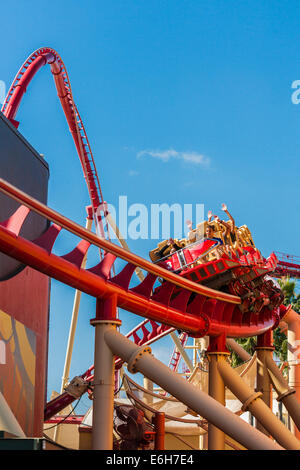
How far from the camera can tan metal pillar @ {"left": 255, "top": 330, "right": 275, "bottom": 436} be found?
51.1ft

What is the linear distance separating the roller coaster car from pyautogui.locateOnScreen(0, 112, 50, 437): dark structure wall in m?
2.57

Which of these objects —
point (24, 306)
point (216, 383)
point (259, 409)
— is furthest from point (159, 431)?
point (24, 306)

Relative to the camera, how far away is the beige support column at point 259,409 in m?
11.5

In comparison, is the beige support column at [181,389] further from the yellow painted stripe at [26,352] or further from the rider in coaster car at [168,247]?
the rider in coaster car at [168,247]

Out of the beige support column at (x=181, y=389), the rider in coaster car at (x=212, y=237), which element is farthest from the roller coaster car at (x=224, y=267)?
the beige support column at (x=181, y=389)

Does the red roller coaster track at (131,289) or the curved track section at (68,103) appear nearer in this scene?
the red roller coaster track at (131,289)

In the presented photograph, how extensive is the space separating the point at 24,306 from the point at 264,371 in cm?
604

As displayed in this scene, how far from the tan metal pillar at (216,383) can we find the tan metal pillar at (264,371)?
2.77 meters

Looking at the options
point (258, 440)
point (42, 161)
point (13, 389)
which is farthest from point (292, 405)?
point (42, 161)

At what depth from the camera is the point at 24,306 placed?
42.4ft

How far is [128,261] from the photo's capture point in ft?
34.4

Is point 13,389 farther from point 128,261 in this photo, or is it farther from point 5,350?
point 128,261

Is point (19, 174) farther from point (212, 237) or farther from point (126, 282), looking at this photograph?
point (212, 237)
